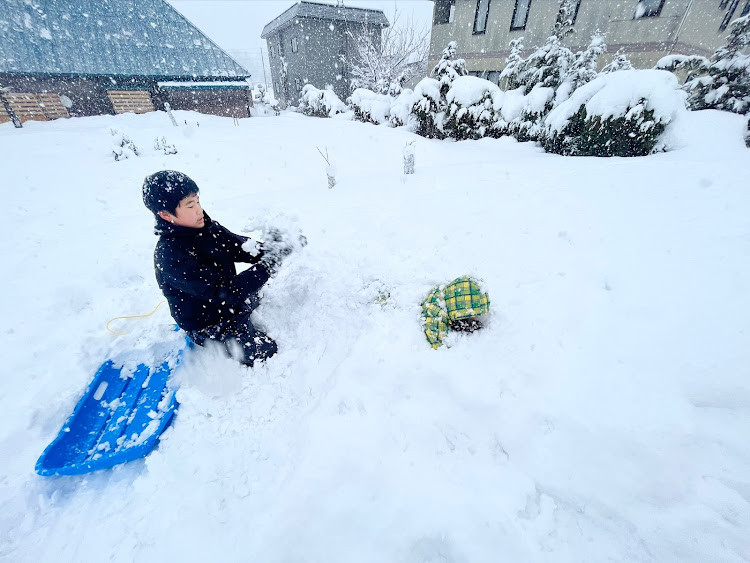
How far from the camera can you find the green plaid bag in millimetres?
2357

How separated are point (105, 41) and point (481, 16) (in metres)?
18.5

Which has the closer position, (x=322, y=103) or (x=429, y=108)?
(x=429, y=108)

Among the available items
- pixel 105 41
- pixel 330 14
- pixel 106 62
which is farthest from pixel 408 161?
pixel 330 14

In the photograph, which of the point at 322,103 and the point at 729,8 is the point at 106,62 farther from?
the point at 729,8

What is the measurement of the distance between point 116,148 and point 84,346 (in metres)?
7.54

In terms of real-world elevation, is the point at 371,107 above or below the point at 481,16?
below

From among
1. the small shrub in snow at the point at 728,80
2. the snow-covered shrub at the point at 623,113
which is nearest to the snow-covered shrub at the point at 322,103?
the snow-covered shrub at the point at 623,113

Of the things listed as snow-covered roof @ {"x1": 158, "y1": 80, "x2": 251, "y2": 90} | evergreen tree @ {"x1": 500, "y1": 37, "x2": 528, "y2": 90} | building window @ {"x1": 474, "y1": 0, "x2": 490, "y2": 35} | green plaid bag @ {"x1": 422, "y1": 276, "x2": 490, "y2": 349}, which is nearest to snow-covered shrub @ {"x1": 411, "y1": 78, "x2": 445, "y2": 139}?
evergreen tree @ {"x1": 500, "y1": 37, "x2": 528, "y2": 90}

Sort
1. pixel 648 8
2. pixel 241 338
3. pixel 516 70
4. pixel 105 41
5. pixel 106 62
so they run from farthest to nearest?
pixel 105 41
pixel 106 62
pixel 648 8
pixel 516 70
pixel 241 338

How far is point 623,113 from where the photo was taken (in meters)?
5.36

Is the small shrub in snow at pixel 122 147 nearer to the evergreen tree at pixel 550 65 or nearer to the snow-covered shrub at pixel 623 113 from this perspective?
the snow-covered shrub at pixel 623 113

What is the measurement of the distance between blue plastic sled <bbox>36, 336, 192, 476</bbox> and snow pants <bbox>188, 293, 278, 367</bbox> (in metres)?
0.53

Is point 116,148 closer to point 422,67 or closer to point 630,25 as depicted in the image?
point 630,25

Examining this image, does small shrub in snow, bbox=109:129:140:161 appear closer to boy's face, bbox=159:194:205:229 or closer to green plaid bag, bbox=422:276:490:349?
boy's face, bbox=159:194:205:229
